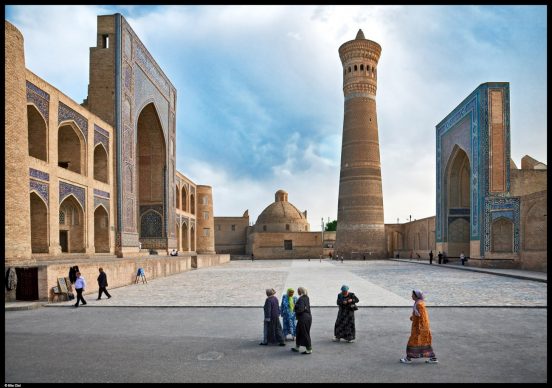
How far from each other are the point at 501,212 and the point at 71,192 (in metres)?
17.4

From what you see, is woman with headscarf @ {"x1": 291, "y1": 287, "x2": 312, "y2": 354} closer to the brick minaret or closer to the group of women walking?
the group of women walking

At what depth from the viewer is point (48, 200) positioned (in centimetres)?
1359

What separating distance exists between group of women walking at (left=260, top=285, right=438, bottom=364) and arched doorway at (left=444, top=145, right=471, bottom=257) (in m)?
21.7

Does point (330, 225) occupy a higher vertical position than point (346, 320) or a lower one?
lower

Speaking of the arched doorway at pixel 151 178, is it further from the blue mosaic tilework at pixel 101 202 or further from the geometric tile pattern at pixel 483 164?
the geometric tile pattern at pixel 483 164

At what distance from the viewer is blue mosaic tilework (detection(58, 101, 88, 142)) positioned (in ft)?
48.0

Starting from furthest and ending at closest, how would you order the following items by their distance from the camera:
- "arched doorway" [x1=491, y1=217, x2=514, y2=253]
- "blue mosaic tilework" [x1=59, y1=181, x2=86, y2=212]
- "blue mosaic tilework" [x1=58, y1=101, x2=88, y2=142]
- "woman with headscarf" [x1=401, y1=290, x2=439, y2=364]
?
"arched doorway" [x1=491, y1=217, x2=514, y2=253] → "blue mosaic tilework" [x1=58, y1=101, x2=88, y2=142] → "blue mosaic tilework" [x1=59, y1=181, x2=86, y2=212] → "woman with headscarf" [x1=401, y1=290, x2=439, y2=364]

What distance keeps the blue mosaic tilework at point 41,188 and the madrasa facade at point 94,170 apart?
3cm

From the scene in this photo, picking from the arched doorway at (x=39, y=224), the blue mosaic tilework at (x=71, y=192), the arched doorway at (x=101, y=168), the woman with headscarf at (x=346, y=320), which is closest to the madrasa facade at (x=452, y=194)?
the woman with headscarf at (x=346, y=320)

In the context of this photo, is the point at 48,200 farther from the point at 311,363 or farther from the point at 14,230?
the point at 311,363

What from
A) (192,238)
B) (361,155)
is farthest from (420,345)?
(192,238)

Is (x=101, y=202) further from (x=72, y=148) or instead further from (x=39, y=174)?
(x=39, y=174)

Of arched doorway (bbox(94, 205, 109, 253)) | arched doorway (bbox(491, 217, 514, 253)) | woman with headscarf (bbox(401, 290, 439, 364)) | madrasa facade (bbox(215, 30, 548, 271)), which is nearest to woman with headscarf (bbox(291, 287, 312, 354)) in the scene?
woman with headscarf (bbox(401, 290, 439, 364))

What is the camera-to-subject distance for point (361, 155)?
110 feet
